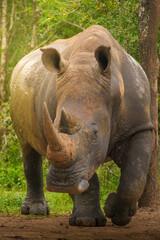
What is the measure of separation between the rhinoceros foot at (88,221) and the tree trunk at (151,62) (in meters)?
2.12

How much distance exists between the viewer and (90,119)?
469 cm

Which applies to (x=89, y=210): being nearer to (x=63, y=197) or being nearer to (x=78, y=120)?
(x=78, y=120)

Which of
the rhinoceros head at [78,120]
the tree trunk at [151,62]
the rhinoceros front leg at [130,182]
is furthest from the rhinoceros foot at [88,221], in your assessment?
the tree trunk at [151,62]

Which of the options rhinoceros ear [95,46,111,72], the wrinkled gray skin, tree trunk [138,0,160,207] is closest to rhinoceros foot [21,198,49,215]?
the wrinkled gray skin

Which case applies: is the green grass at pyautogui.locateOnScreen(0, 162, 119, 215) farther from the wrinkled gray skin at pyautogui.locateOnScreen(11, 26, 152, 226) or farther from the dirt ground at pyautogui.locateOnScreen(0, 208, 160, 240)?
the wrinkled gray skin at pyautogui.locateOnScreen(11, 26, 152, 226)

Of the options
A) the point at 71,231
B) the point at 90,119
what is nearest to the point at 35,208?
the point at 71,231

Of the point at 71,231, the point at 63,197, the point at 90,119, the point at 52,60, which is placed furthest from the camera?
the point at 63,197

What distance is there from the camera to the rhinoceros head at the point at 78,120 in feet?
14.1

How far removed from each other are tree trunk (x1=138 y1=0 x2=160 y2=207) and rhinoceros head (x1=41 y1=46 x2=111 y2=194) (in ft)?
9.79

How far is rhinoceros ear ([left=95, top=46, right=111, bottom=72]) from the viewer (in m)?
4.90

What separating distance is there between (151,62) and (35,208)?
2.68 metres

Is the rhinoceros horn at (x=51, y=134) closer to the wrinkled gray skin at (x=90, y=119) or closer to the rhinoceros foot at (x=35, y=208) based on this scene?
the wrinkled gray skin at (x=90, y=119)

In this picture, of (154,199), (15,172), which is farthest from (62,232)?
(15,172)

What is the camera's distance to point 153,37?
819cm
